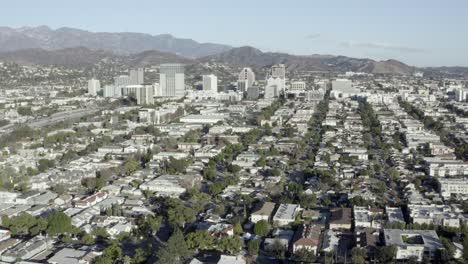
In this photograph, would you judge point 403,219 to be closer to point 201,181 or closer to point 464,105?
point 201,181

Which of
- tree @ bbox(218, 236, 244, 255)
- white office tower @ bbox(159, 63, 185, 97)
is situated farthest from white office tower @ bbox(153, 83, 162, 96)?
tree @ bbox(218, 236, 244, 255)

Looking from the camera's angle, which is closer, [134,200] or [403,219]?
[403,219]

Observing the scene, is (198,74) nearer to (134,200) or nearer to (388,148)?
(388,148)

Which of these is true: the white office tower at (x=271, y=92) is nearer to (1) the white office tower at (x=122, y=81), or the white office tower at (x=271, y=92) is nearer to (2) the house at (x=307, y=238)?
(1) the white office tower at (x=122, y=81)

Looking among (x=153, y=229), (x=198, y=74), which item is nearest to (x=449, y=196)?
(x=153, y=229)

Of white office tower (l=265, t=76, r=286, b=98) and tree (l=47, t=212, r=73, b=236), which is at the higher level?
white office tower (l=265, t=76, r=286, b=98)

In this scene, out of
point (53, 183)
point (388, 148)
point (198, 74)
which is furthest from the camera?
point (198, 74)

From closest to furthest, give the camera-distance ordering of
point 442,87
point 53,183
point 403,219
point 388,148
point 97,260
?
point 97,260, point 403,219, point 53,183, point 388,148, point 442,87

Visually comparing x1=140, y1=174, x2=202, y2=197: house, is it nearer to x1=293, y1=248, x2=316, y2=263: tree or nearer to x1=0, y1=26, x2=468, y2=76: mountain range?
x1=293, y1=248, x2=316, y2=263: tree

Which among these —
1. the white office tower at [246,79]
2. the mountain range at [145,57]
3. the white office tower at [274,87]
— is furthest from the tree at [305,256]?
the mountain range at [145,57]
